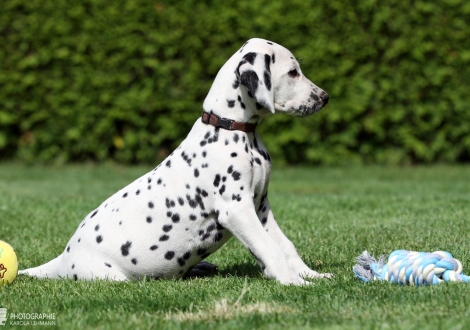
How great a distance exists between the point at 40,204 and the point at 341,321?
6.23 metres

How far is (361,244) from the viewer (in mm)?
6457

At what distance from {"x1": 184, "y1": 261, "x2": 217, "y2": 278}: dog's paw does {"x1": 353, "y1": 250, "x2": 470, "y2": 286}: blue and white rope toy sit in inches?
51.2

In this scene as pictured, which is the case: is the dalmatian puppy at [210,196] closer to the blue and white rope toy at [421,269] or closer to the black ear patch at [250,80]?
the black ear patch at [250,80]

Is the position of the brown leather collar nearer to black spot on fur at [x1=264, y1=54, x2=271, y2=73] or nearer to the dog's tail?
black spot on fur at [x1=264, y1=54, x2=271, y2=73]

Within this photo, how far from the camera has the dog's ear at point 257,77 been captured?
5.05m

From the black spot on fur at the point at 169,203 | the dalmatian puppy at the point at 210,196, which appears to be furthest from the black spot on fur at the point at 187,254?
the black spot on fur at the point at 169,203

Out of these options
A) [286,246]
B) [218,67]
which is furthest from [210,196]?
[218,67]

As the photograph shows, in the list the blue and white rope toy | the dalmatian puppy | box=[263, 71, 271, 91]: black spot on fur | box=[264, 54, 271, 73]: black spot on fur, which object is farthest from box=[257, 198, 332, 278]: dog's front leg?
box=[264, 54, 271, 73]: black spot on fur

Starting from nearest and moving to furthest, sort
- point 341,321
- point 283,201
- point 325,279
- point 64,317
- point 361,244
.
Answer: point 341,321 → point 64,317 → point 325,279 → point 361,244 → point 283,201

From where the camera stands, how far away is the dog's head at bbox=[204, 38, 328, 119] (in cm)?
508

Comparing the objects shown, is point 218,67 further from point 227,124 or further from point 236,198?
point 236,198

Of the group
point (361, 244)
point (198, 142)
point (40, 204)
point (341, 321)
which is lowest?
point (40, 204)

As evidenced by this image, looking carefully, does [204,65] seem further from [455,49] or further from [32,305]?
[32,305]

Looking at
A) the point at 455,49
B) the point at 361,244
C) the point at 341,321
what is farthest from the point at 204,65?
the point at 341,321
